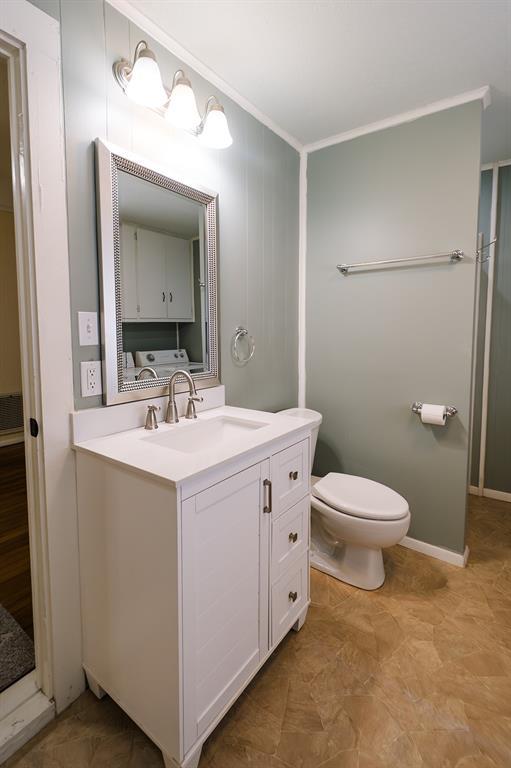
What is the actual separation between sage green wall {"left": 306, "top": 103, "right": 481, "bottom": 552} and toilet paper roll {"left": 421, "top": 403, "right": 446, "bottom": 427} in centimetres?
7

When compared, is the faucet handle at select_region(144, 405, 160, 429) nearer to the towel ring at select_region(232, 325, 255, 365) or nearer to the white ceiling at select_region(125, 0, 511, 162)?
the towel ring at select_region(232, 325, 255, 365)

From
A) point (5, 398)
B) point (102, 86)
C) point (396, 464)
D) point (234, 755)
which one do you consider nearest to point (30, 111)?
point (102, 86)

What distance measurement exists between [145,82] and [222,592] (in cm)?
164

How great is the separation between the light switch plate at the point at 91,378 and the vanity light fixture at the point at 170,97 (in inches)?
36.3

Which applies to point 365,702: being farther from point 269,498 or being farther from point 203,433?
point 203,433

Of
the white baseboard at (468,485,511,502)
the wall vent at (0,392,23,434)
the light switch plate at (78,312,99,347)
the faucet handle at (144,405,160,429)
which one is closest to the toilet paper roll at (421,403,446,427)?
the white baseboard at (468,485,511,502)

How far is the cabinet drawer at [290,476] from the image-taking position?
136cm

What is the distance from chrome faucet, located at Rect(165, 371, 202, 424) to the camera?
5.01 feet

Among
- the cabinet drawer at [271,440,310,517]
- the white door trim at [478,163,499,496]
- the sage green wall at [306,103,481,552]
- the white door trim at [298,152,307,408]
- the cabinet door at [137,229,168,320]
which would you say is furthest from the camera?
the white door trim at [478,163,499,496]

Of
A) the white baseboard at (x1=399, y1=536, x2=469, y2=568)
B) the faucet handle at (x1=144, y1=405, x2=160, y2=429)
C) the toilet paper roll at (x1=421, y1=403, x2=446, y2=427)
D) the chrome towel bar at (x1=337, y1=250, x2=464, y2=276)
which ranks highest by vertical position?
the chrome towel bar at (x1=337, y1=250, x2=464, y2=276)

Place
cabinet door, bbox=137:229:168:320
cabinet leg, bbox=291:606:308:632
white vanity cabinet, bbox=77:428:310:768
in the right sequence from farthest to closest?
1. cabinet leg, bbox=291:606:308:632
2. cabinet door, bbox=137:229:168:320
3. white vanity cabinet, bbox=77:428:310:768

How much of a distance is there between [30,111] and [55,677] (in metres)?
1.74

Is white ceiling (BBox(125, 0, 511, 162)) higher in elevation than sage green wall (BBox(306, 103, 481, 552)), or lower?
higher

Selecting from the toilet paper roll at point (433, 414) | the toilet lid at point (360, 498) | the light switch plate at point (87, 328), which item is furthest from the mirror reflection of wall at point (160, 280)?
the toilet paper roll at point (433, 414)
